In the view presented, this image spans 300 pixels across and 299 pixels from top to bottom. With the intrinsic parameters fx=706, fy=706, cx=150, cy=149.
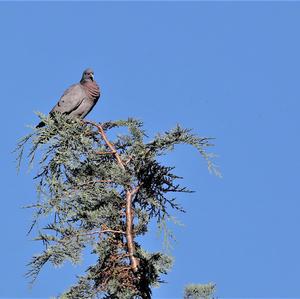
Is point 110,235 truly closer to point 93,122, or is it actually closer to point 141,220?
point 141,220

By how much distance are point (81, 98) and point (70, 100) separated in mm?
219

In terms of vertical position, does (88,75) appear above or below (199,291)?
above

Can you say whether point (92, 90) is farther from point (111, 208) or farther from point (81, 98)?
point (111, 208)

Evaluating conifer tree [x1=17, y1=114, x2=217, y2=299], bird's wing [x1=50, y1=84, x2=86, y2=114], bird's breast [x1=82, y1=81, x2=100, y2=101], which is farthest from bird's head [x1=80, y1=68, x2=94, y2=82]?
conifer tree [x1=17, y1=114, x2=217, y2=299]

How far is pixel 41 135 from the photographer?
22.5 ft

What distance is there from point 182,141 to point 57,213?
1.21 m

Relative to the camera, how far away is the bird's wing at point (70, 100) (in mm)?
10742

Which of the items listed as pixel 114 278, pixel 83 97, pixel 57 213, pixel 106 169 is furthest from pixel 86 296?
pixel 83 97

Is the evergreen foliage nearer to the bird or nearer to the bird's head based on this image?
the bird

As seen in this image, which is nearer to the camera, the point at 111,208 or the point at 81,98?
the point at 111,208

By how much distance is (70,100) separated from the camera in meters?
10.9

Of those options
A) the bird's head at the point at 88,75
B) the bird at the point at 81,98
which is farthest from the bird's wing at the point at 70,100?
the bird's head at the point at 88,75

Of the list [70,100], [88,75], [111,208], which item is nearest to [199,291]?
[111,208]

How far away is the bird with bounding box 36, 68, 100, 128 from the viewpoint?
1080cm
